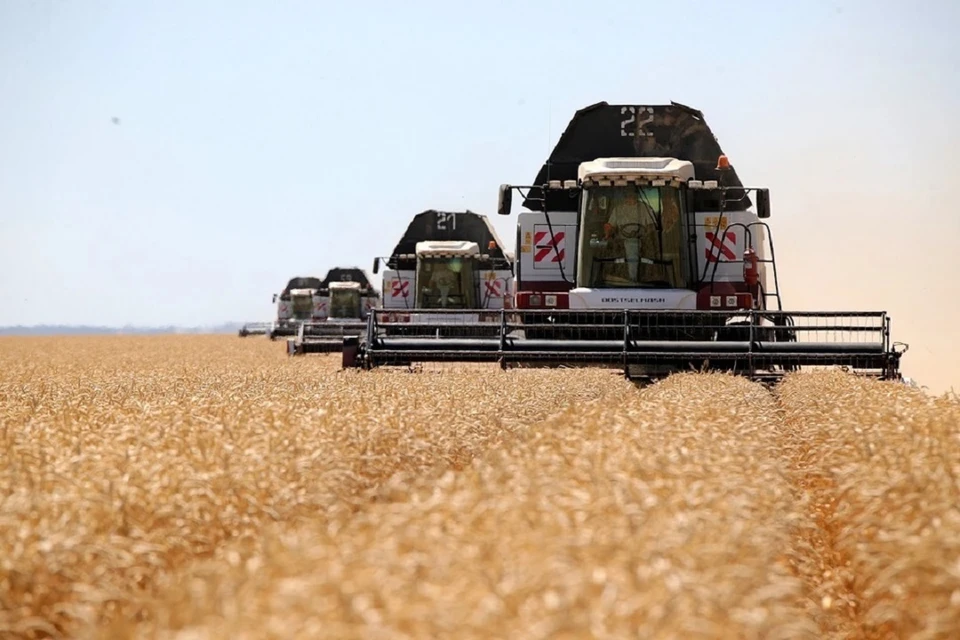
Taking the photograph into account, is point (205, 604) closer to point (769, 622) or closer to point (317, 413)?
point (769, 622)

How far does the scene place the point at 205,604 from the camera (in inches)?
102

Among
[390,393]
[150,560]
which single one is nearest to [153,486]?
[150,560]

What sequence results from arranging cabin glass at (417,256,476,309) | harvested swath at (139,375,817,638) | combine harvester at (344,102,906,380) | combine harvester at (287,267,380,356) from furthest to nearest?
combine harvester at (287,267,380,356) → cabin glass at (417,256,476,309) → combine harvester at (344,102,906,380) → harvested swath at (139,375,817,638)

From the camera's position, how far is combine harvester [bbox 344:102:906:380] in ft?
40.0

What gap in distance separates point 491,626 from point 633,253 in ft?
37.1

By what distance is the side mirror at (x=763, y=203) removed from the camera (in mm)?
13266

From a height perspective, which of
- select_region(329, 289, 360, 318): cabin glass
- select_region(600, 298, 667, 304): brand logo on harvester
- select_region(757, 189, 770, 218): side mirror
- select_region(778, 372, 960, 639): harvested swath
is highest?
select_region(757, 189, 770, 218): side mirror

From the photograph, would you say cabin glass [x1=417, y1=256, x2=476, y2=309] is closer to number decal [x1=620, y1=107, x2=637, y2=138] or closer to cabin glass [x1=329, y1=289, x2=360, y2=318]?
number decal [x1=620, y1=107, x2=637, y2=138]

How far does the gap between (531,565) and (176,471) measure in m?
2.22

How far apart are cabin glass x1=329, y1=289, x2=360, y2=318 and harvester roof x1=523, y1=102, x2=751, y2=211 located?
78.0ft

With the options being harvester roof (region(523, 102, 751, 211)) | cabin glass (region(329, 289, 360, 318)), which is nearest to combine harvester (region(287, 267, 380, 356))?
cabin glass (region(329, 289, 360, 318))

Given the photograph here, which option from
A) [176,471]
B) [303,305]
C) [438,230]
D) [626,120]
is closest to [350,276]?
[303,305]

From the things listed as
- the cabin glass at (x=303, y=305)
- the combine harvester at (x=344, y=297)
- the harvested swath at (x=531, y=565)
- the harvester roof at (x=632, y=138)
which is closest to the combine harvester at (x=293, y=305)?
the cabin glass at (x=303, y=305)

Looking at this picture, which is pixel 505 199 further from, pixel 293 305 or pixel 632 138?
pixel 293 305
